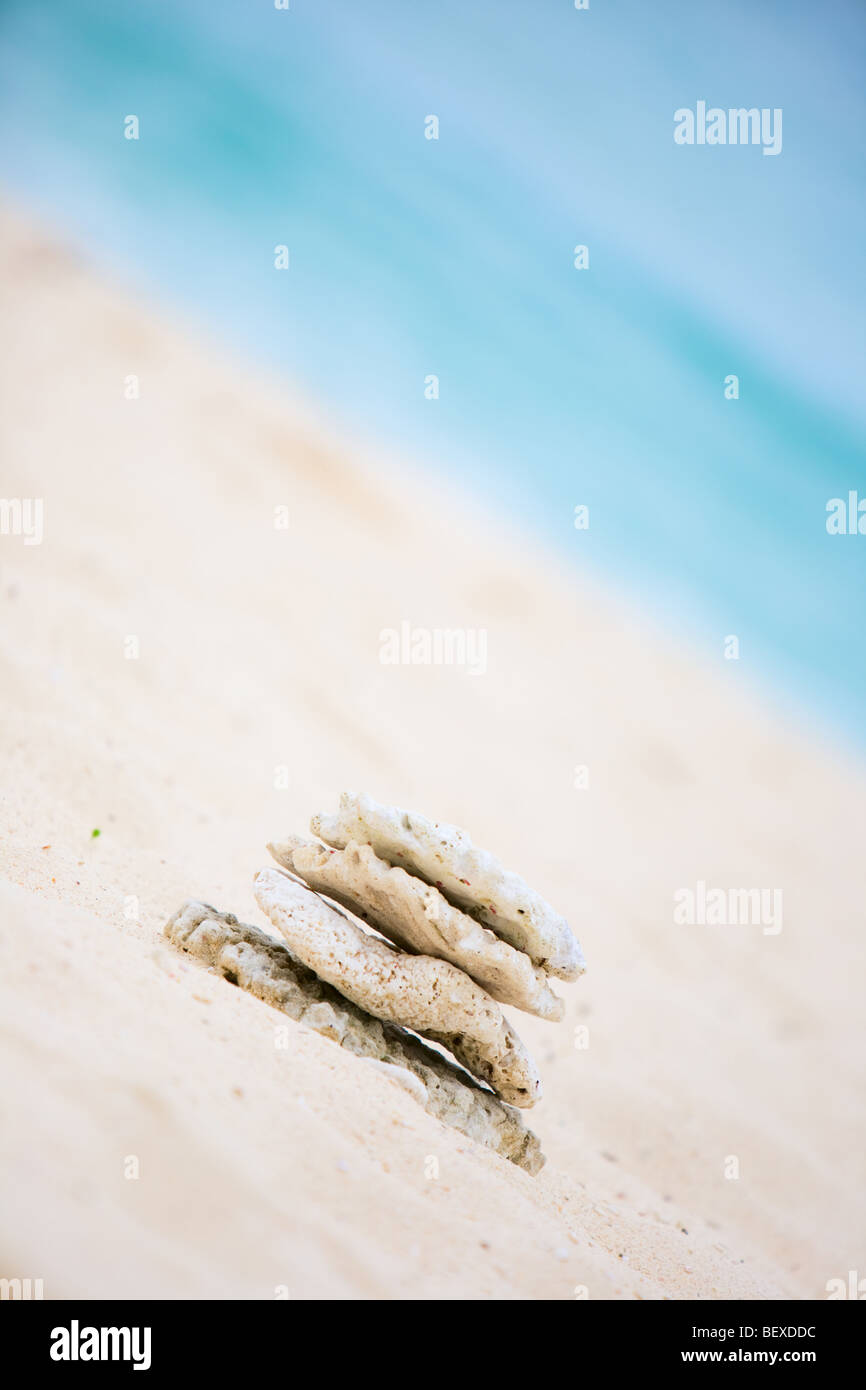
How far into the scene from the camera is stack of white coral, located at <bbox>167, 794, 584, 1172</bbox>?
19.0 ft

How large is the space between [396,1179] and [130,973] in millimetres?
1502

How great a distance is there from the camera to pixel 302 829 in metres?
12.5

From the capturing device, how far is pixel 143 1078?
4258mm

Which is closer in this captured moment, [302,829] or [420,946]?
[420,946]

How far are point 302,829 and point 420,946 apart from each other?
21.4ft


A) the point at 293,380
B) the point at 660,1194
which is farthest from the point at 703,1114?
the point at 293,380

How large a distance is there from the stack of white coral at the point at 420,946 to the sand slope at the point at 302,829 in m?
0.45

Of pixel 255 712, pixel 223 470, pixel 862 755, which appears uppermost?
pixel 223 470

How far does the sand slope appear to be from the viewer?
13.6 feet

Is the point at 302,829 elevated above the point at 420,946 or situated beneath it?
elevated above

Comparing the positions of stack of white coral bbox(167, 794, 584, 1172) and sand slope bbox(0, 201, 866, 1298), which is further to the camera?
stack of white coral bbox(167, 794, 584, 1172)

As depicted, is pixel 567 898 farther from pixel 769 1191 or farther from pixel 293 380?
pixel 293 380

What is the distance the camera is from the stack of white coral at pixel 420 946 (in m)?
5.78

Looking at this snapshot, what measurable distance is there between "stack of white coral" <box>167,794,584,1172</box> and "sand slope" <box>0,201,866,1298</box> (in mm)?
453
